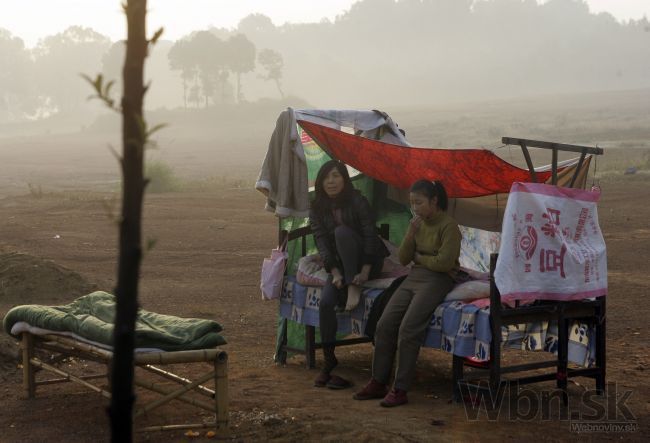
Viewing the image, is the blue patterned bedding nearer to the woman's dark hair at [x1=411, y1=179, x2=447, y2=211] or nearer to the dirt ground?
the dirt ground

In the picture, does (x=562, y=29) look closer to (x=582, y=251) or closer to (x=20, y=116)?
(x=20, y=116)

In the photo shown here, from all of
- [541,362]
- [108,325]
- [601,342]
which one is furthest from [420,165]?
[108,325]

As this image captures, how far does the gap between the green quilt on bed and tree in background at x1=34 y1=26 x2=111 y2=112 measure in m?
97.7

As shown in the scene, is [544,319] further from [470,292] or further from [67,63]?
[67,63]

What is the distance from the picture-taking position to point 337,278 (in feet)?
20.6

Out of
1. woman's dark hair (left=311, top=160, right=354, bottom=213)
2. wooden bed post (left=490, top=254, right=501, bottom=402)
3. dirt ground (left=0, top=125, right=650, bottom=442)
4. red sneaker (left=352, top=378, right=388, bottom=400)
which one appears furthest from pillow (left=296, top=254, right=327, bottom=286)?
wooden bed post (left=490, top=254, right=501, bottom=402)

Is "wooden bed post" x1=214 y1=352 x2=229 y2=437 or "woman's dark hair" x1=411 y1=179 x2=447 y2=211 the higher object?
"woman's dark hair" x1=411 y1=179 x2=447 y2=211

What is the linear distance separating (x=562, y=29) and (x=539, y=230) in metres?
165

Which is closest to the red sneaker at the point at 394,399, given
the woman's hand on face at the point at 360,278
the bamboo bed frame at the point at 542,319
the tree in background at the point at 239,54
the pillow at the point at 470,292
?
the bamboo bed frame at the point at 542,319

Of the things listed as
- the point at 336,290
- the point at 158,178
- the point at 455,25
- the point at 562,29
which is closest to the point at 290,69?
the point at 455,25

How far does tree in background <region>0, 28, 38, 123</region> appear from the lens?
370ft

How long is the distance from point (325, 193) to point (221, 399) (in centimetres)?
209

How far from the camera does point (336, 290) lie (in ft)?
20.8

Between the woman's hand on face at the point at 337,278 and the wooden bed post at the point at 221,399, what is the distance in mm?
1484
